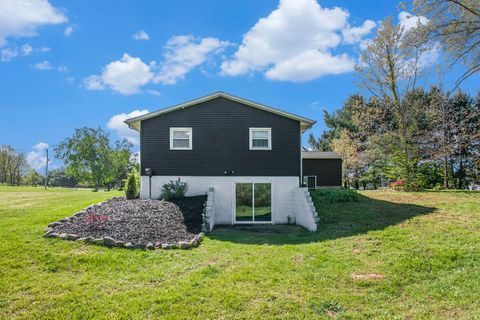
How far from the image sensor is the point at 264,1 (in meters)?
12.4

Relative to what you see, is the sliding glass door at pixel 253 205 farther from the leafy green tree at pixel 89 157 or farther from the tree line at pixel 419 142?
the leafy green tree at pixel 89 157

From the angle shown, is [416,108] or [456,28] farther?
[416,108]

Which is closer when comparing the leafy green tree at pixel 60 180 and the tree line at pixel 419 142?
the tree line at pixel 419 142

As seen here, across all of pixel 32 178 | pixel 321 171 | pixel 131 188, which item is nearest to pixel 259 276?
pixel 131 188

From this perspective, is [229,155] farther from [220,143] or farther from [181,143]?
[181,143]

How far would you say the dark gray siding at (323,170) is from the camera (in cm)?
2394

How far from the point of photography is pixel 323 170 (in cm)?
2400

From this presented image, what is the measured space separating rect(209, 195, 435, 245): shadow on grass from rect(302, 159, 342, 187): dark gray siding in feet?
31.6

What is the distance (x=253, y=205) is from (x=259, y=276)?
323 inches

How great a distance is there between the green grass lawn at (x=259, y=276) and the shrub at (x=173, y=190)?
15.9 ft

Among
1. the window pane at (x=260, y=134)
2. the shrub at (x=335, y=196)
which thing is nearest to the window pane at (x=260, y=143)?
the window pane at (x=260, y=134)

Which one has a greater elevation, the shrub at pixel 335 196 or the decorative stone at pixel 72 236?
the shrub at pixel 335 196

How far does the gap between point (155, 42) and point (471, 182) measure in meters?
29.5

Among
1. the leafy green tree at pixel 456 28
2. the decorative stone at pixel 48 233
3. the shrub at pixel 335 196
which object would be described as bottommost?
the decorative stone at pixel 48 233
